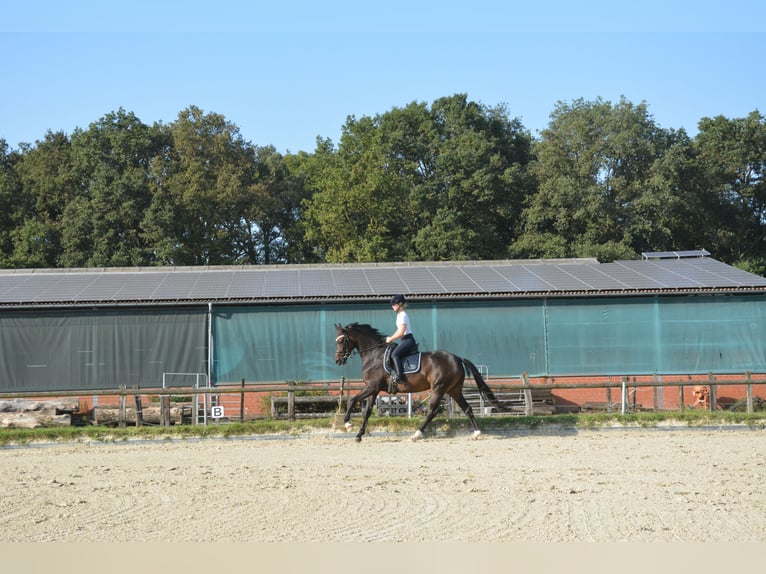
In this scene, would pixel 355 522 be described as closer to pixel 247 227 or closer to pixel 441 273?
pixel 441 273

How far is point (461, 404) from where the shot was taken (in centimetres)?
1517

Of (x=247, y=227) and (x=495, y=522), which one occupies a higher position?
(x=247, y=227)

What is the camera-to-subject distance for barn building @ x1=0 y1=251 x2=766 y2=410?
22797mm

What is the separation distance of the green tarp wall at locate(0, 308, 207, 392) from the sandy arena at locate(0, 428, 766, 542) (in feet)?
27.4

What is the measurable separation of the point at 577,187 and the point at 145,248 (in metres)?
20.8

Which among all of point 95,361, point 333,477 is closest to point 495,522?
point 333,477

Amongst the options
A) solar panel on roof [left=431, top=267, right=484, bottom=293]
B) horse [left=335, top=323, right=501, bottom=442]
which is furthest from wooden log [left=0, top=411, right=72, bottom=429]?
solar panel on roof [left=431, top=267, right=484, bottom=293]

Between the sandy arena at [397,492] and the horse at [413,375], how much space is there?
710 mm

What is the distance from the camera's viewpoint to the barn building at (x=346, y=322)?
22.8 meters

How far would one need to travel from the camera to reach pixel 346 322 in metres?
23.1

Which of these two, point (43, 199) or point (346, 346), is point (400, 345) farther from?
point (43, 199)

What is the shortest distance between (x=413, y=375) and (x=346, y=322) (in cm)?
842

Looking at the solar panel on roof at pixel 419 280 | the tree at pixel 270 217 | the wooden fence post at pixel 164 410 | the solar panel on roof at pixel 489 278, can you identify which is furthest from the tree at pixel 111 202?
the wooden fence post at pixel 164 410

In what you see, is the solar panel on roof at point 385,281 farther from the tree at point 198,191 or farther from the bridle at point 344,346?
the tree at point 198,191
